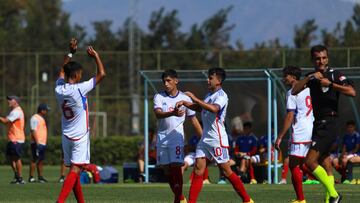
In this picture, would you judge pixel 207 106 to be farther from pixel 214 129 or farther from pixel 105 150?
pixel 105 150

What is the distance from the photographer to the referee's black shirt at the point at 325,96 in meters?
15.9

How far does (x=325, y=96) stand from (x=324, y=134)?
1.73ft

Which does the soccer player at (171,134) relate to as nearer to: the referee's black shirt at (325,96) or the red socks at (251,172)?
the referee's black shirt at (325,96)

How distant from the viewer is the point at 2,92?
62906mm

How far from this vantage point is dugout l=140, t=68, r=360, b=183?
1093 inches

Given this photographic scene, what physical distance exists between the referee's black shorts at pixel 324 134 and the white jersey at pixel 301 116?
361cm

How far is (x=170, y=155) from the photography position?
17.6 metres

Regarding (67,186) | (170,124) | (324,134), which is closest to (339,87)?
(324,134)

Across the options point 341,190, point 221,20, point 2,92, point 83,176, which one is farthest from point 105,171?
point 221,20

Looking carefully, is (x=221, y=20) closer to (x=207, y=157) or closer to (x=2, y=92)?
(x=2, y=92)

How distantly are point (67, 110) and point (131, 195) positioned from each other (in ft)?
18.0

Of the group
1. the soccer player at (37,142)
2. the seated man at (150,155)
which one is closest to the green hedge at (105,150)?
the seated man at (150,155)

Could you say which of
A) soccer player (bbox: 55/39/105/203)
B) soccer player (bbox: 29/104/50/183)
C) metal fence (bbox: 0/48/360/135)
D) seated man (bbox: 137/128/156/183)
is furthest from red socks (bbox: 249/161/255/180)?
metal fence (bbox: 0/48/360/135)

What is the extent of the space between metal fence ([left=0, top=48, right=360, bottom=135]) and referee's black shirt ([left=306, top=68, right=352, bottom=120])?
131 feet
